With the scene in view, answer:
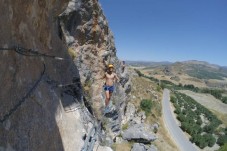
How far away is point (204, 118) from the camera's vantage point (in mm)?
90000

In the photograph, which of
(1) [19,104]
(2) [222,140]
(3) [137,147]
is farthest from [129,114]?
(2) [222,140]

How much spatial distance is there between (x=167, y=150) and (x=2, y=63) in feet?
122

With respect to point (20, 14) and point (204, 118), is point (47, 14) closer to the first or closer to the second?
point (20, 14)

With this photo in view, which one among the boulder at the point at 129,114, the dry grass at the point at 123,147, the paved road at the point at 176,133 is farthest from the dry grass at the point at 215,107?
the dry grass at the point at 123,147

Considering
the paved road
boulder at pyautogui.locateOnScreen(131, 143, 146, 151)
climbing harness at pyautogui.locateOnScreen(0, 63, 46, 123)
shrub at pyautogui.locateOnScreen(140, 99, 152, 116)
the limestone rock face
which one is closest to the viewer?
Answer: climbing harness at pyautogui.locateOnScreen(0, 63, 46, 123)

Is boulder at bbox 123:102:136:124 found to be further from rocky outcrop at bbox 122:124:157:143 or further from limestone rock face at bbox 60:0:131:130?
limestone rock face at bbox 60:0:131:130

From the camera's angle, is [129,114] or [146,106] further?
[146,106]

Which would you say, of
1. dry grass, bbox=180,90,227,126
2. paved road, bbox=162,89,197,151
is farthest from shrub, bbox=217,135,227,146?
dry grass, bbox=180,90,227,126

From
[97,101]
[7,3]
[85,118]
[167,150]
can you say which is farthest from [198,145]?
[7,3]

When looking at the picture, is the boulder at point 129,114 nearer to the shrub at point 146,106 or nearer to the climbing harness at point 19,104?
the shrub at point 146,106

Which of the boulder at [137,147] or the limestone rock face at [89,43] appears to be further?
the boulder at [137,147]

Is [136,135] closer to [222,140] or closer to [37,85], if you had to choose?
[37,85]

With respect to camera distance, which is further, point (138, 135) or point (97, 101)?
point (138, 135)

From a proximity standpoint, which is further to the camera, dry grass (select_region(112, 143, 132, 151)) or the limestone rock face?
dry grass (select_region(112, 143, 132, 151))
